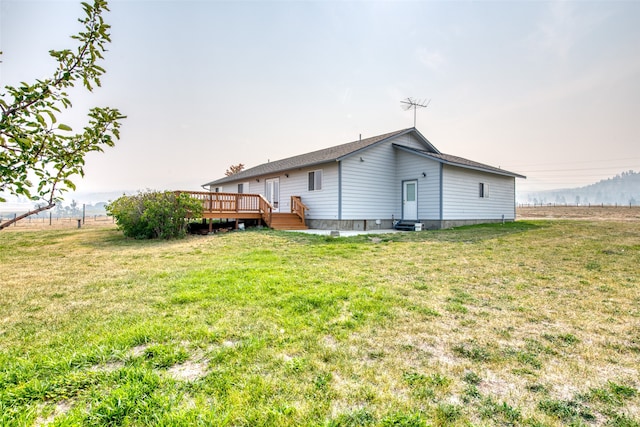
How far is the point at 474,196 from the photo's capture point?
1587 cm

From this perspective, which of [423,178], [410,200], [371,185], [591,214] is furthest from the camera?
[591,214]

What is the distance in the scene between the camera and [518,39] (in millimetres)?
13734

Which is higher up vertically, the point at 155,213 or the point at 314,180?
the point at 314,180

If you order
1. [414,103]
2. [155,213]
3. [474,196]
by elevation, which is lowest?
[155,213]

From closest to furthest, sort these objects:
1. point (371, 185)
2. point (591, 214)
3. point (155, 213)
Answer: point (155, 213), point (371, 185), point (591, 214)

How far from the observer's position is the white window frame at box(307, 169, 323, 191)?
49.7 feet

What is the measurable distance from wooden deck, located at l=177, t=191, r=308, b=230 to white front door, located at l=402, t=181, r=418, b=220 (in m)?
5.27

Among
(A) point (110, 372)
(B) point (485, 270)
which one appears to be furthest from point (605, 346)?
(A) point (110, 372)

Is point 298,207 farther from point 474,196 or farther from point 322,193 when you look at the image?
point 474,196

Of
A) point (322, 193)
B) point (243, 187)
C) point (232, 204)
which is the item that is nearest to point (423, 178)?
point (322, 193)

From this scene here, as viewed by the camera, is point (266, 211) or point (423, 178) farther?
point (423, 178)

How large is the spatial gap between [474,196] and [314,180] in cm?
871

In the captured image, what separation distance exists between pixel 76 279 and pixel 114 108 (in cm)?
470

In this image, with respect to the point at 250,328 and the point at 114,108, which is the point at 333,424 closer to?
the point at 250,328
